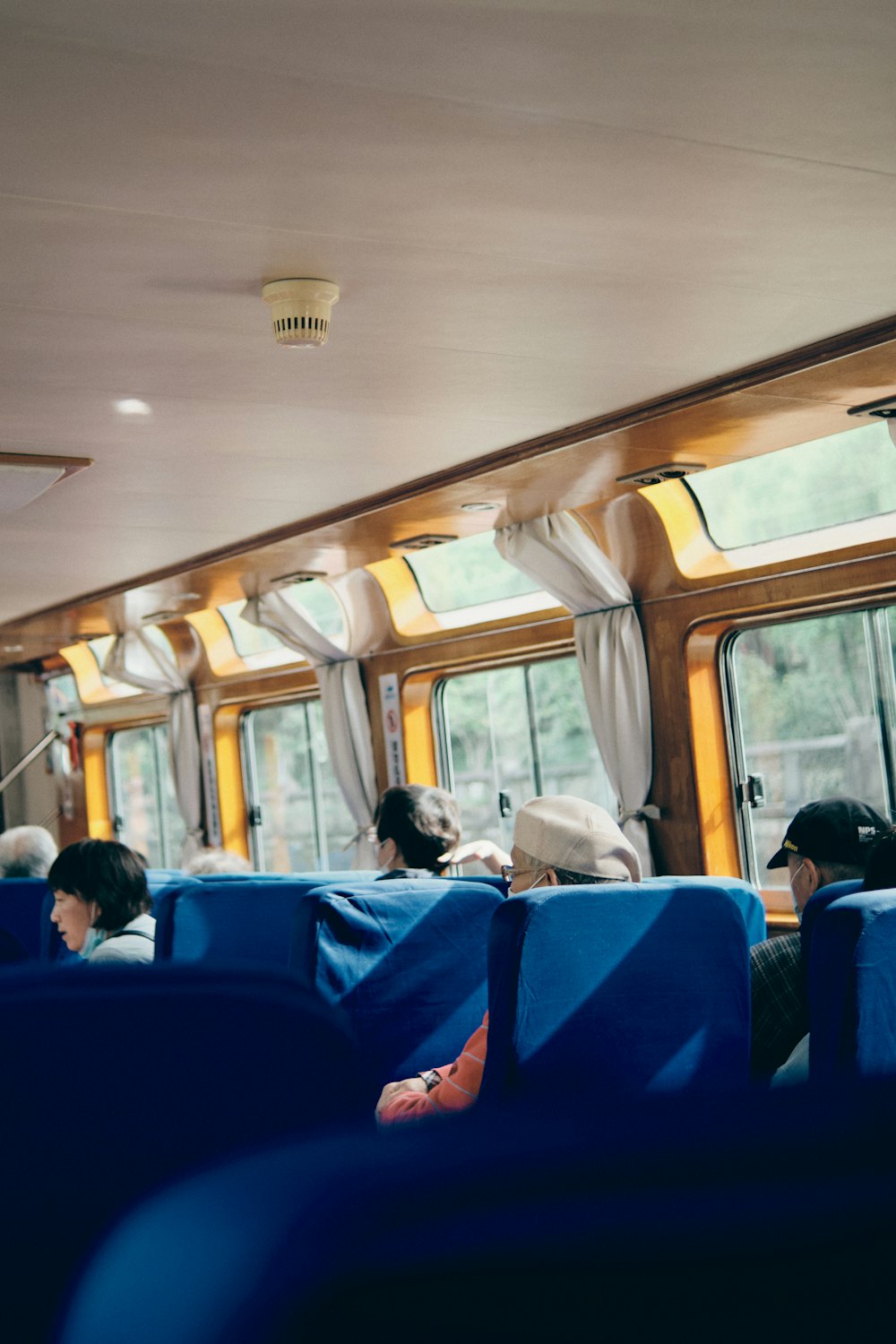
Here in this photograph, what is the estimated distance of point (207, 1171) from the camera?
0.40 metres

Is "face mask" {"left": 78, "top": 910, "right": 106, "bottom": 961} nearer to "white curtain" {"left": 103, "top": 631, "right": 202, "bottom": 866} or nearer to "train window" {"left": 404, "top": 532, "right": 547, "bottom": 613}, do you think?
"train window" {"left": 404, "top": 532, "right": 547, "bottom": 613}

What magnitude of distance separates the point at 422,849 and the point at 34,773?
28.7 feet

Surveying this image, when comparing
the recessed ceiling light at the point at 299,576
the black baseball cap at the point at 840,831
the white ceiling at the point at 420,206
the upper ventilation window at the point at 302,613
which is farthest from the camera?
the upper ventilation window at the point at 302,613

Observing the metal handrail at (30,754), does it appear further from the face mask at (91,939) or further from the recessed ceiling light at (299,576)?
the face mask at (91,939)

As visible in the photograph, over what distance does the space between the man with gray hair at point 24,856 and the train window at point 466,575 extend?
277 centimetres

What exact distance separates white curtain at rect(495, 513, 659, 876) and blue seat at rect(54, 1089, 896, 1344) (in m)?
6.32

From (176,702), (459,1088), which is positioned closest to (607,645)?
(459,1088)

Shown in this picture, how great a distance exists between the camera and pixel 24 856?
22.8 feet

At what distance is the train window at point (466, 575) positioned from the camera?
8.11 m

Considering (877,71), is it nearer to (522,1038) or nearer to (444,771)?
(522,1038)

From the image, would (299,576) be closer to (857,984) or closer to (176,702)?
(176,702)

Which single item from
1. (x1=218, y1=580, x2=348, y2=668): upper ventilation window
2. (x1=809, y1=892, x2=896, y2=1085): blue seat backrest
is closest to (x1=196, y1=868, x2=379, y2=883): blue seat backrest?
(x1=809, y1=892, x2=896, y2=1085): blue seat backrest

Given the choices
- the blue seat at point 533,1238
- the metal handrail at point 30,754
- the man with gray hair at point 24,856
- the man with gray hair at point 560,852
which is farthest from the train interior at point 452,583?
the metal handrail at point 30,754

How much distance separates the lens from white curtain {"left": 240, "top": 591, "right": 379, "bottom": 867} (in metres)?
8.84
